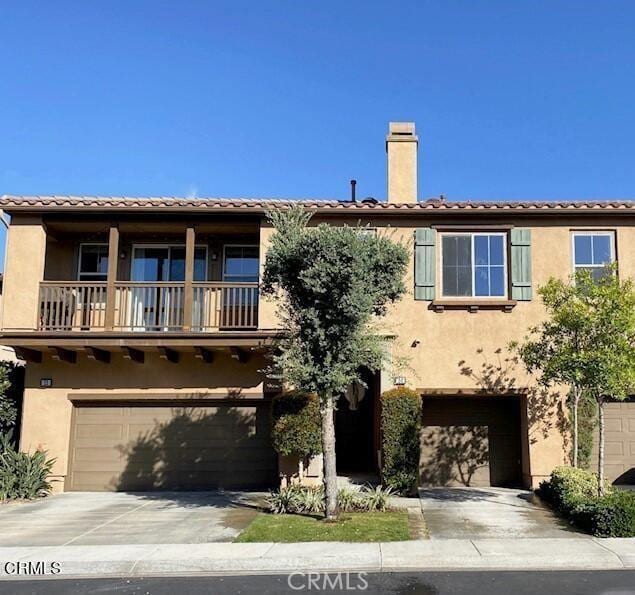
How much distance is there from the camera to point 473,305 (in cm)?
1394

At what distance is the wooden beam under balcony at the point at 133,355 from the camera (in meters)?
14.0

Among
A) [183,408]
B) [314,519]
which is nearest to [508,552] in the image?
[314,519]

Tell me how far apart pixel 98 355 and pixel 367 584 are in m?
9.01

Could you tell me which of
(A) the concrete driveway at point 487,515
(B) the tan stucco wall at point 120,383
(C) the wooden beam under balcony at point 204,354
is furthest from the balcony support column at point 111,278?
(A) the concrete driveway at point 487,515

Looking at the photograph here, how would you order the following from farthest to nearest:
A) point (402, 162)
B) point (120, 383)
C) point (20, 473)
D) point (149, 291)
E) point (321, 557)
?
point (402, 162) → point (149, 291) → point (120, 383) → point (20, 473) → point (321, 557)

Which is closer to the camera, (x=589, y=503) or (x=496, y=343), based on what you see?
(x=589, y=503)

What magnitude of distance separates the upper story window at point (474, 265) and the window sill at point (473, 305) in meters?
0.32

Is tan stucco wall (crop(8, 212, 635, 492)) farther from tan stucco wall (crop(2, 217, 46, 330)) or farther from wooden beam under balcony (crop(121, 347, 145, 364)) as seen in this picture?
wooden beam under balcony (crop(121, 347, 145, 364))

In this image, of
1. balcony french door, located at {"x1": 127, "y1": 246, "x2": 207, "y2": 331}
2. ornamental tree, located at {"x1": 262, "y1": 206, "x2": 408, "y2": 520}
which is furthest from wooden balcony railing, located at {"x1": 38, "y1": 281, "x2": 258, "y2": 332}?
ornamental tree, located at {"x1": 262, "y1": 206, "x2": 408, "y2": 520}

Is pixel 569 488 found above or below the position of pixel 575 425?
below

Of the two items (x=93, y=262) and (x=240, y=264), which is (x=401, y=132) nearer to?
(x=240, y=264)

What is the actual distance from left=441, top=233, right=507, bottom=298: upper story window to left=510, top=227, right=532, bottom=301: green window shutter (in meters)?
0.26

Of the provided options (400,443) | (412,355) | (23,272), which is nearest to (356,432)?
(412,355)

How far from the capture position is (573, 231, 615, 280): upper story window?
14078 mm
